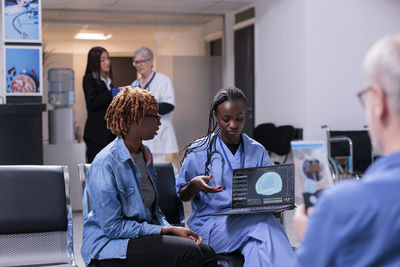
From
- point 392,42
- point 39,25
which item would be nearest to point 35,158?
point 39,25

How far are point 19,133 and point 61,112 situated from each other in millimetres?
1052

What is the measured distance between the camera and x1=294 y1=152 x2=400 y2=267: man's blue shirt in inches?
36.8

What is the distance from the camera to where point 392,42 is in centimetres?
98

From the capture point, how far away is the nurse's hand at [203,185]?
2451 millimetres

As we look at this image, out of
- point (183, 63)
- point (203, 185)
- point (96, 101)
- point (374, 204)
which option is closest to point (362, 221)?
point (374, 204)

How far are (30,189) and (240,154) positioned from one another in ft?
3.08

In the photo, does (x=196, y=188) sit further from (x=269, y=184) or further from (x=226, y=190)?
(x=269, y=184)

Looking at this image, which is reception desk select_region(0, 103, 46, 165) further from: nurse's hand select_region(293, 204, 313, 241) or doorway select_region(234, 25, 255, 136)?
nurse's hand select_region(293, 204, 313, 241)

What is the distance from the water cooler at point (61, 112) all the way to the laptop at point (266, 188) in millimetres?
3945

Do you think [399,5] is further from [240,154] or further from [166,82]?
[240,154]

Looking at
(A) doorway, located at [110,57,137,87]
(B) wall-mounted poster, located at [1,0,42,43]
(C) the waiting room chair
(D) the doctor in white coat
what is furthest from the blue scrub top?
(A) doorway, located at [110,57,137,87]

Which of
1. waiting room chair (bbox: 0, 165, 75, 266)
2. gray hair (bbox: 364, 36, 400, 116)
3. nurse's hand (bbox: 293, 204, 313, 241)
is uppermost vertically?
gray hair (bbox: 364, 36, 400, 116)

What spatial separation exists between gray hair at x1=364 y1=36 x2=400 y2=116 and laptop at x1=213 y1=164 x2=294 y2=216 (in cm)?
138

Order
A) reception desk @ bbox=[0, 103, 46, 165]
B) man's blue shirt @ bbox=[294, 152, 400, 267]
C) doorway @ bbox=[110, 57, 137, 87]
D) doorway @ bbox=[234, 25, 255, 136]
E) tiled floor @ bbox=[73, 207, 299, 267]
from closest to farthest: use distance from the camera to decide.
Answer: man's blue shirt @ bbox=[294, 152, 400, 267] < tiled floor @ bbox=[73, 207, 299, 267] < reception desk @ bbox=[0, 103, 46, 165] < doorway @ bbox=[234, 25, 255, 136] < doorway @ bbox=[110, 57, 137, 87]
